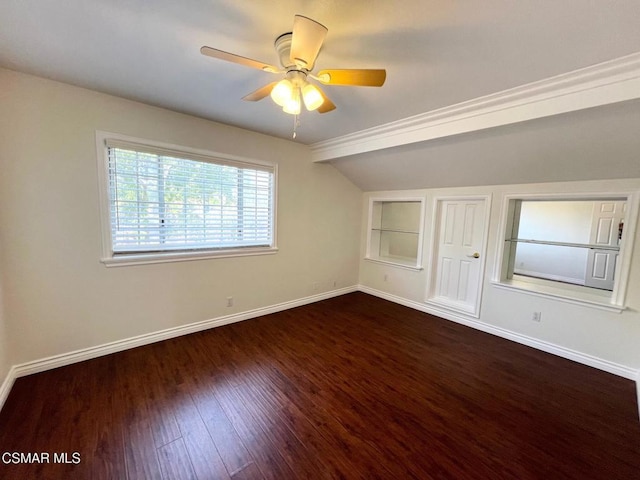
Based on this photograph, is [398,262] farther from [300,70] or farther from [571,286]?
[300,70]

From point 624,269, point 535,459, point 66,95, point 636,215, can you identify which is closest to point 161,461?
point 535,459

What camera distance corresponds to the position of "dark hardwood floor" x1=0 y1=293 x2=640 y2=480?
59.8 inches

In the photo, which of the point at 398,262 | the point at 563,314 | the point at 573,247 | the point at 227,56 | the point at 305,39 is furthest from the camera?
the point at 398,262

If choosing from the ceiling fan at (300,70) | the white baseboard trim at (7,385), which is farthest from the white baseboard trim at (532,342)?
the white baseboard trim at (7,385)

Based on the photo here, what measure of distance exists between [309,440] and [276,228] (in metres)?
2.54

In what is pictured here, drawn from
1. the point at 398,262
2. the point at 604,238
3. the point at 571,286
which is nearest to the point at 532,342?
the point at 571,286

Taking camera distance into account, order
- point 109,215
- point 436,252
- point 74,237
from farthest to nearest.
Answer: point 436,252 < point 109,215 < point 74,237

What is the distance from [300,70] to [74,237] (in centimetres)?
246

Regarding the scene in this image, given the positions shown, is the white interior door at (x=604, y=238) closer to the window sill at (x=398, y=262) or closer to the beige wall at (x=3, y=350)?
the window sill at (x=398, y=262)

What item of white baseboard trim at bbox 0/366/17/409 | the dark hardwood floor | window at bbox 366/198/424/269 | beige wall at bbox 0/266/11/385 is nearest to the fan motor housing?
the dark hardwood floor

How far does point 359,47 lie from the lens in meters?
1.60

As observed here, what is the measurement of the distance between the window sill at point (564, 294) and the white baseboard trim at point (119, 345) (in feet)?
9.77

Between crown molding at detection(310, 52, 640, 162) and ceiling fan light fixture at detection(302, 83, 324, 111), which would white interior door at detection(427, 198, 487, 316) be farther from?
ceiling fan light fixture at detection(302, 83, 324, 111)

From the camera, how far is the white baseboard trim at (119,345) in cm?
216
